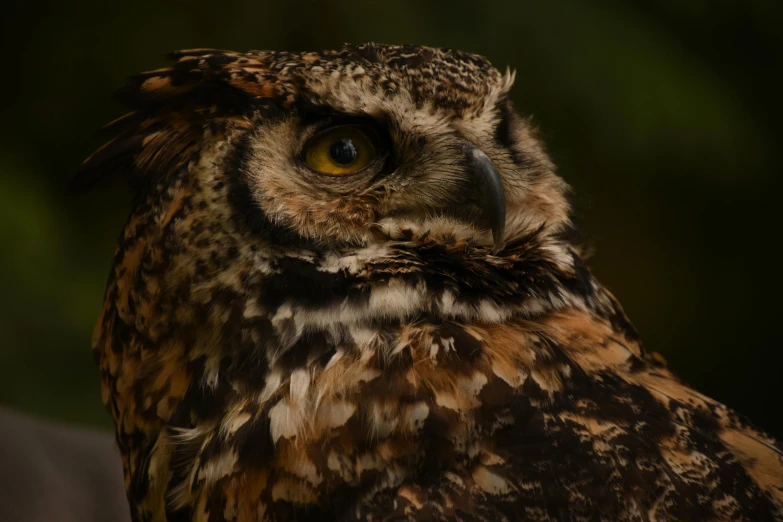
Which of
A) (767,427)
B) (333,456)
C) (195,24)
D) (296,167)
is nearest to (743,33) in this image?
(767,427)

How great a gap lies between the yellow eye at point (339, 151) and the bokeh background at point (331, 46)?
124 centimetres

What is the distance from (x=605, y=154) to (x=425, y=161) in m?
1.56

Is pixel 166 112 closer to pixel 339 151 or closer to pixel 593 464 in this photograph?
pixel 339 151

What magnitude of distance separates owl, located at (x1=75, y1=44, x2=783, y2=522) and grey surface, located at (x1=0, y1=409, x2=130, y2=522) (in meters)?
0.72

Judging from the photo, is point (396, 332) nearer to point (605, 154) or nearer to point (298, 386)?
point (298, 386)

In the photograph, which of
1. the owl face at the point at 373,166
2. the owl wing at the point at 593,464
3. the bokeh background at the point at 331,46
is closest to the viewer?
the owl wing at the point at 593,464

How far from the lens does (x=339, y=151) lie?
1.20 meters

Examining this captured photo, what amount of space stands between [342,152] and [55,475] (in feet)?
4.24

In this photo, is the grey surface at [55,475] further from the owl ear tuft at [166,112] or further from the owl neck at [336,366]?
the owl ear tuft at [166,112]

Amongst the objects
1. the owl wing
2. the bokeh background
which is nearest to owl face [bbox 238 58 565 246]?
the owl wing

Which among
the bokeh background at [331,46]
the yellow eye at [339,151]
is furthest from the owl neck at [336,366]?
the bokeh background at [331,46]

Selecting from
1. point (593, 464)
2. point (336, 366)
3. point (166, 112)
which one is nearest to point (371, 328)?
point (336, 366)

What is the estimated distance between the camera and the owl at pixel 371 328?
1023mm

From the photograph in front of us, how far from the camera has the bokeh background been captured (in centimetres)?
239
